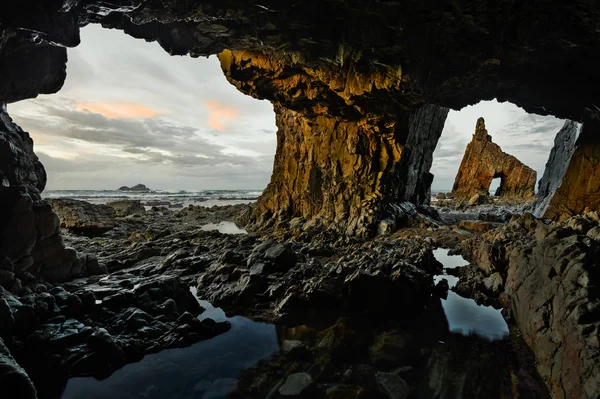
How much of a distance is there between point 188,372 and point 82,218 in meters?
17.6

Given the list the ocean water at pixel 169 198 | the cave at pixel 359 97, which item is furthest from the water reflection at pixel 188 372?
the ocean water at pixel 169 198

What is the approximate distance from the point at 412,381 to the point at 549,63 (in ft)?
38.3

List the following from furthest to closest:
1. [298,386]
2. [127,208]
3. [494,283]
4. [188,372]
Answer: [127,208]
[494,283]
[188,372]
[298,386]

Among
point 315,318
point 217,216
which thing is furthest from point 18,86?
point 217,216

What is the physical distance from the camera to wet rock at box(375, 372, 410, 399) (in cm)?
426

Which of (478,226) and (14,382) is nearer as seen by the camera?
(14,382)

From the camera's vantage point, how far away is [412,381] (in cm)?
458

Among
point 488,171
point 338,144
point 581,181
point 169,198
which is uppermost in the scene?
point 488,171

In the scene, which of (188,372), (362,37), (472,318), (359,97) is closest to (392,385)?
(188,372)

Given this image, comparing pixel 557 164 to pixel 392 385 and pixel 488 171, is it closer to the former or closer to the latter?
pixel 392 385

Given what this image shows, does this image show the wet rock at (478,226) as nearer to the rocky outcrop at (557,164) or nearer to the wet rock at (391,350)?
the rocky outcrop at (557,164)

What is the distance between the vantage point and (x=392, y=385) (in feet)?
14.5

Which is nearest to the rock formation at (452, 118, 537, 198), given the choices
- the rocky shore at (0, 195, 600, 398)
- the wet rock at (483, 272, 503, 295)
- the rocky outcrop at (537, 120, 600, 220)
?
the rocky outcrop at (537, 120, 600, 220)

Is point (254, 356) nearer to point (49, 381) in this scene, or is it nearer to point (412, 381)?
point (412, 381)
